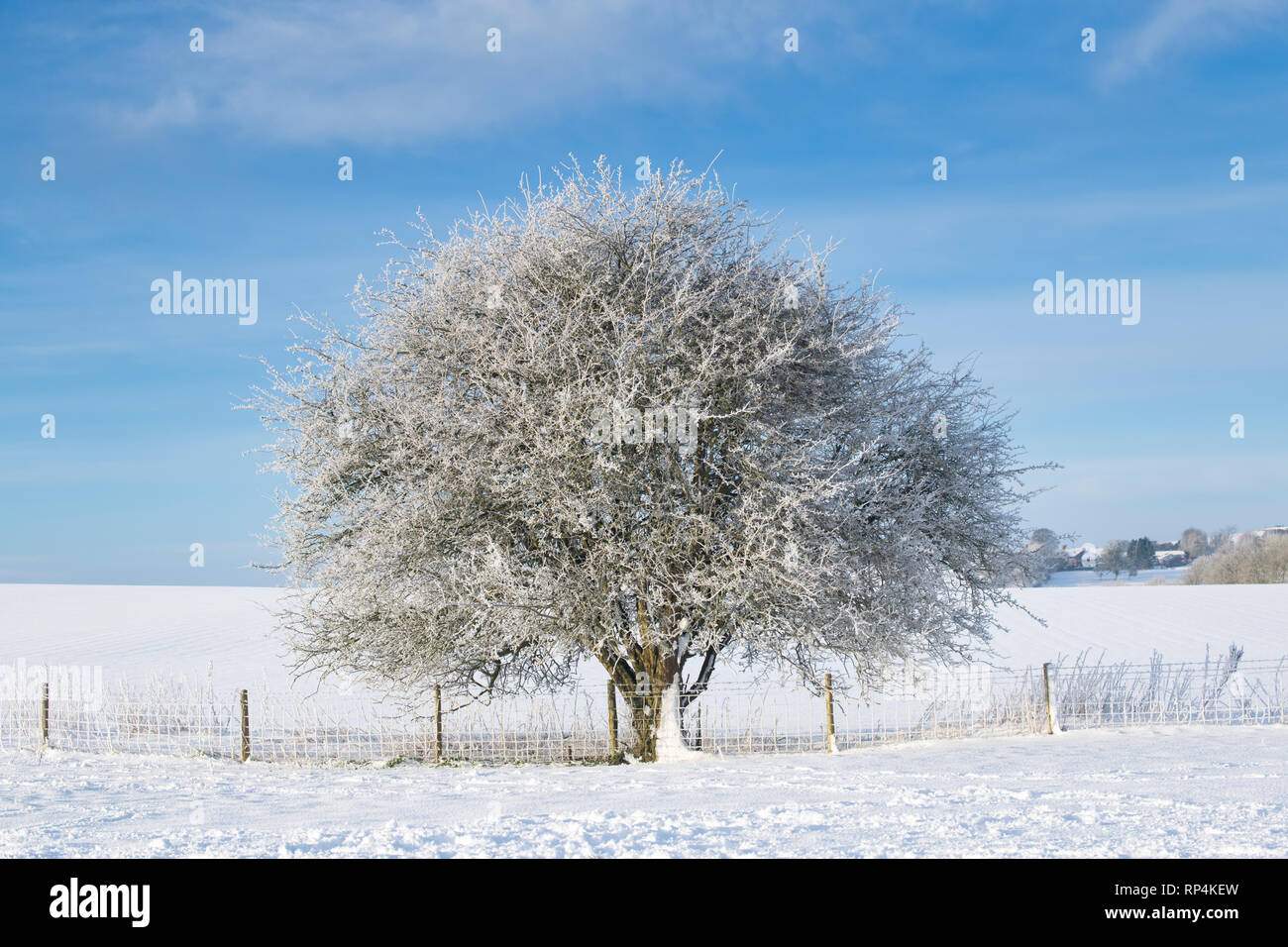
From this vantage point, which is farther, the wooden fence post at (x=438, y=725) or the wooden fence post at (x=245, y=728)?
the wooden fence post at (x=245, y=728)

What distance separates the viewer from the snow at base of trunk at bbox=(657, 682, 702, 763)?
13328 millimetres

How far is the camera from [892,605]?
12961 millimetres

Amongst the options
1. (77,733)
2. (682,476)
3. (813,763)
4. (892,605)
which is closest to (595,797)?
(813,763)

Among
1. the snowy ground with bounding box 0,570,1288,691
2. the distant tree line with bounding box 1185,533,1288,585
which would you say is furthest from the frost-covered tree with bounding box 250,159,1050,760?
the distant tree line with bounding box 1185,533,1288,585

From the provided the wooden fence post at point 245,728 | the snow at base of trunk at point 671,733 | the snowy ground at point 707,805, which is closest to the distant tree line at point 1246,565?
the snowy ground at point 707,805

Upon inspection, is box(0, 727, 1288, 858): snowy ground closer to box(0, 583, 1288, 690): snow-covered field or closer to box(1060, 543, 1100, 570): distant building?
box(0, 583, 1288, 690): snow-covered field

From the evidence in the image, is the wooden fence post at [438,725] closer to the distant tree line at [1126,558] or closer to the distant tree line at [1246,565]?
the distant tree line at [1246,565]

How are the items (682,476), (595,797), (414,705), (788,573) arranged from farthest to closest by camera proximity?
1. (414,705)
2. (682,476)
3. (788,573)
4. (595,797)

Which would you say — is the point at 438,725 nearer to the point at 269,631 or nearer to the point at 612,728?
the point at 612,728

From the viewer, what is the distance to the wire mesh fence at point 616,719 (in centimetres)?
1416

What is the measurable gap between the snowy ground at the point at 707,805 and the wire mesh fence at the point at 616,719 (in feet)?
3.50

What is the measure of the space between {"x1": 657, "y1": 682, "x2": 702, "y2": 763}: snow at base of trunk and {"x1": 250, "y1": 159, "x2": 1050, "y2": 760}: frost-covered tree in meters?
0.17

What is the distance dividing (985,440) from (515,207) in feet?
26.2

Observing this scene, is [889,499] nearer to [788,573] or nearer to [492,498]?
[788,573]
